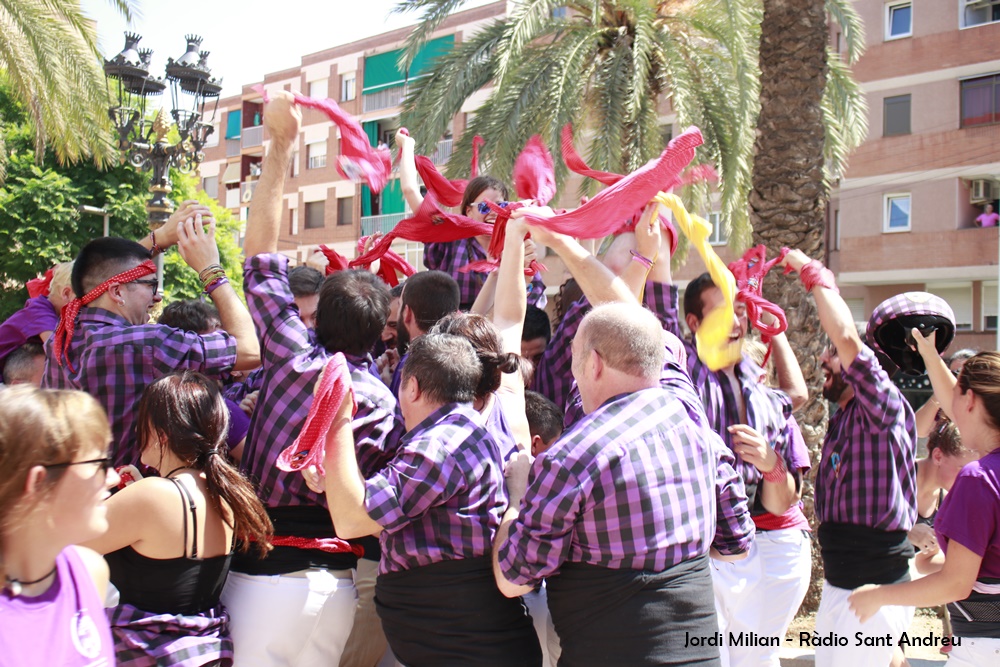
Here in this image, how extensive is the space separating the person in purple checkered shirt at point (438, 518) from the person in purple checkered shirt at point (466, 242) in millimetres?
1779

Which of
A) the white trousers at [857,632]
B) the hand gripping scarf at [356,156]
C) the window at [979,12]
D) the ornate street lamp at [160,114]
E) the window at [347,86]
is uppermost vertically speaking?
the window at [347,86]

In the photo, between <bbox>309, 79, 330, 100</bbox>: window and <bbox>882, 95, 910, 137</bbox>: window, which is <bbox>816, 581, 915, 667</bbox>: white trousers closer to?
<bbox>882, 95, 910, 137</bbox>: window

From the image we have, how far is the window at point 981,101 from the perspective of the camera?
77.2 feet

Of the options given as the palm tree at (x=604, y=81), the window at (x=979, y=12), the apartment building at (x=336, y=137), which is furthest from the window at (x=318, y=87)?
the palm tree at (x=604, y=81)

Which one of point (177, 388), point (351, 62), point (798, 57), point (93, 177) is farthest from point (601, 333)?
point (351, 62)

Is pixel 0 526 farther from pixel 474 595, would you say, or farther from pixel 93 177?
pixel 93 177

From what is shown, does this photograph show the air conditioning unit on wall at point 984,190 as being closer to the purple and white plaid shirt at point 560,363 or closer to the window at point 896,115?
the window at point 896,115

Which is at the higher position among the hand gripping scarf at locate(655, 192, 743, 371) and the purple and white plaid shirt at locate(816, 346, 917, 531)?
the hand gripping scarf at locate(655, 192, 743, 371)

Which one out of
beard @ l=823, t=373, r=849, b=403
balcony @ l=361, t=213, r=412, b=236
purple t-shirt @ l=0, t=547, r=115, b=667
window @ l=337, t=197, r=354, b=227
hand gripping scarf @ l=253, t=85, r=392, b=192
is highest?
window @ l=337, t=197, r=354, b=227

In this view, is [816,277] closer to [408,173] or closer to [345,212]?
[408,173]

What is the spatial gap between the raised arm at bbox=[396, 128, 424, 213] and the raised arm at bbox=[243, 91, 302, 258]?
132 centimetres

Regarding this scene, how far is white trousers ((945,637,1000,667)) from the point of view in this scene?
3.15 meters

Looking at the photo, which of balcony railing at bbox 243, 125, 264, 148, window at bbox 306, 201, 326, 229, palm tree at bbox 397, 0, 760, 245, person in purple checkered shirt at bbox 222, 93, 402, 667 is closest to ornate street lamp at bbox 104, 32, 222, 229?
palm tree at bbox 397, 0, 760, 245

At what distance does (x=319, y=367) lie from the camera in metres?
3.10
